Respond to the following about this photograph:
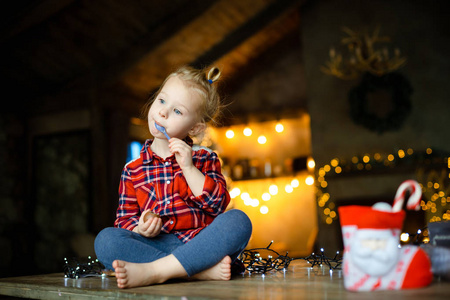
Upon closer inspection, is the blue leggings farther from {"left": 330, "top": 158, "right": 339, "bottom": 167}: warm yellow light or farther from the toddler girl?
{"left": 330, "top": 158, "right": 339, "bottom": 167}: warm yellow light

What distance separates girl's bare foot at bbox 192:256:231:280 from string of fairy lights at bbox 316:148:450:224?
3.43 m

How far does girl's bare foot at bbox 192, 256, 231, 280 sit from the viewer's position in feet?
3.79

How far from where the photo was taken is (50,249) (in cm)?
461

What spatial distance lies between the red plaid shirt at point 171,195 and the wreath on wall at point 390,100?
11.7ft

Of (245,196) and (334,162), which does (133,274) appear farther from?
(245,196)

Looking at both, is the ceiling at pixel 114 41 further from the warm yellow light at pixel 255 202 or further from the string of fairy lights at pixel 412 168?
the warm yellow light at pixel 255 202

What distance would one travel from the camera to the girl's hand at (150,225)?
119 centimetres

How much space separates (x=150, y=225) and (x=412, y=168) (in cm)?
379

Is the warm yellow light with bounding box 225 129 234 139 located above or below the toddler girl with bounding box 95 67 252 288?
above

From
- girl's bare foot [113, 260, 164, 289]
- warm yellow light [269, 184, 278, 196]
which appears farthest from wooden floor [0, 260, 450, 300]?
warm yellow light [269, 184, 278, 196]

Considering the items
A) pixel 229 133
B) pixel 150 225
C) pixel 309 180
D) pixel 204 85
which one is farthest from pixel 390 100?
pixel 150 225

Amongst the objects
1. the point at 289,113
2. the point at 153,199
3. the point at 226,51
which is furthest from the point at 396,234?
the point at 289,113

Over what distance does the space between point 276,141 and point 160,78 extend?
202 cm

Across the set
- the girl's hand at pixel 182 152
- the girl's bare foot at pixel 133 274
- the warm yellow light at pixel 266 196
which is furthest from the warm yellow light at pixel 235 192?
the girl's bare foot at pixel 133 274
